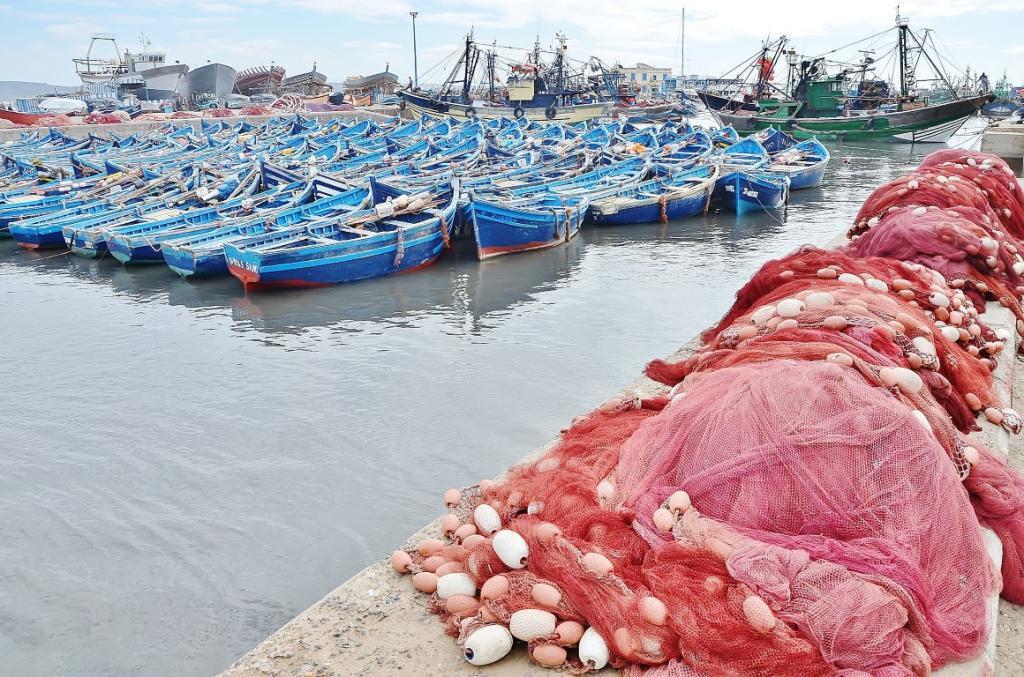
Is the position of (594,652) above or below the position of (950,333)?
below

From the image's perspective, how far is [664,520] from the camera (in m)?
2.77

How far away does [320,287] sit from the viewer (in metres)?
13.8

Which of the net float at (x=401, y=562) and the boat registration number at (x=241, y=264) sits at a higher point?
the boat registration number at (x=241, y=264)

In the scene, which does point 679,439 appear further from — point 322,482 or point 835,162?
point 835,162

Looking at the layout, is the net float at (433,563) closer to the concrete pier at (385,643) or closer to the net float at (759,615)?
the concrete pier at (385,643)

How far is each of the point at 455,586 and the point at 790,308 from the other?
7.28 ft

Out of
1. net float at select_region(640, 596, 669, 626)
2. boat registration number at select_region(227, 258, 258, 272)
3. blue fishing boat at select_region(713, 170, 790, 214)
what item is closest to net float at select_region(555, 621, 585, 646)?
net float at select_region(640, 596, 669, 626)

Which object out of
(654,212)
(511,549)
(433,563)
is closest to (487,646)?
(511,549)

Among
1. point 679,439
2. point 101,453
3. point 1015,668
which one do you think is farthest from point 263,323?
point 1015,668

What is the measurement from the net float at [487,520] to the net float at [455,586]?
1.03ft

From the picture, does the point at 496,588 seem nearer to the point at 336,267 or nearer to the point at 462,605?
the point at 462,605

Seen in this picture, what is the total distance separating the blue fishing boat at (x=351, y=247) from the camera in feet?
43.3

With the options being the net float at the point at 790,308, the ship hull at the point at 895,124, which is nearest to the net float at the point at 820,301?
the net float at the point at 790,308

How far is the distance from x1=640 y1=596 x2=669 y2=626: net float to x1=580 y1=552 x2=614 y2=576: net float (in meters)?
0.18
